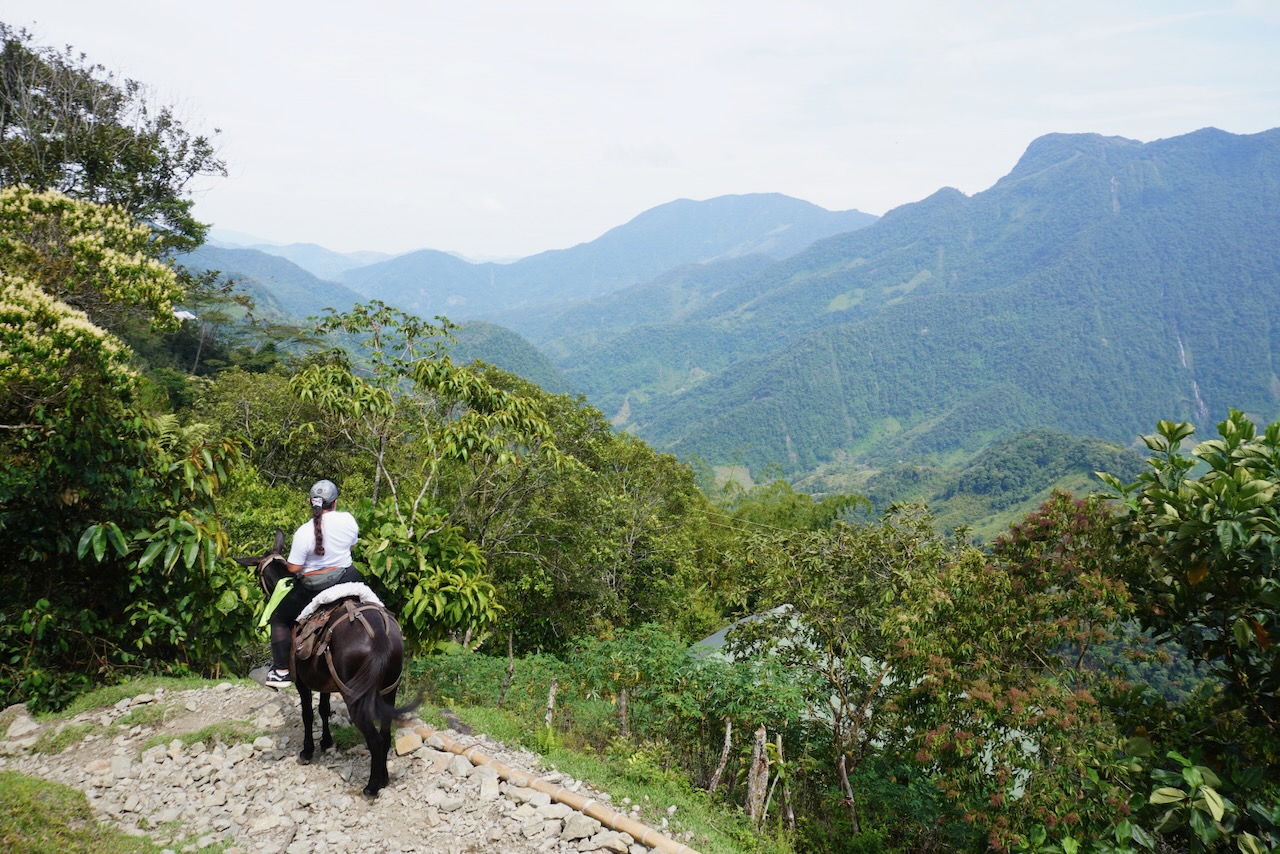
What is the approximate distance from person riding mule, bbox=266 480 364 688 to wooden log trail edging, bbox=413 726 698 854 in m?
1.27

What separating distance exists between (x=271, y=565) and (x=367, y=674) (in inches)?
49.2

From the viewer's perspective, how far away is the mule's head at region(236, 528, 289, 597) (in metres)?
5.03

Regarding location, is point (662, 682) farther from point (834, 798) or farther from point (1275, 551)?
point (1275, 551)

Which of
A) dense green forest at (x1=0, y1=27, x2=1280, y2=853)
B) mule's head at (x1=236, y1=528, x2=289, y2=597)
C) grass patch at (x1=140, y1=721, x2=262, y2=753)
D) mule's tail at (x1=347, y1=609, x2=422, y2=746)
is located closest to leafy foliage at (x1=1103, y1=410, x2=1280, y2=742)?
dense green forest at (x1=0, y1=27, x2=1280, y2=853)

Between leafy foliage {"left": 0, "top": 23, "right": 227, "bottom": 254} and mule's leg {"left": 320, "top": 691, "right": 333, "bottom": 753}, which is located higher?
leafy foliage {"left": 0, "top": 23, "right": 227, "bottom": 254}

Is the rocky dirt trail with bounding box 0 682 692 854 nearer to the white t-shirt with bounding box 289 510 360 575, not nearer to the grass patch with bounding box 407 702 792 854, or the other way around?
the grass patch with bounding box 407 702 792 854

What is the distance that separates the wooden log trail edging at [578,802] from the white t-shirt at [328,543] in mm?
1594

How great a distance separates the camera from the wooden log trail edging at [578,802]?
441 cm

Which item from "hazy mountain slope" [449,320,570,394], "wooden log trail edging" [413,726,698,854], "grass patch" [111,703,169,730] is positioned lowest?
"wooden log trail edging" [413,726,698,854]

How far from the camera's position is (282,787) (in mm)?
4695

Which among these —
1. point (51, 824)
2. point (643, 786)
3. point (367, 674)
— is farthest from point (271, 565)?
point (643, 786)

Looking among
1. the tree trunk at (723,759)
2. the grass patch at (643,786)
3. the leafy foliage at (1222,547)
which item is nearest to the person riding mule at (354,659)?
the grass patch at (643,786)

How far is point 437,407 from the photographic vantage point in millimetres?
8172

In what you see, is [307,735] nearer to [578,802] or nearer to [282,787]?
[282,787]
